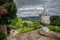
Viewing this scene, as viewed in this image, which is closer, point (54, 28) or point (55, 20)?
point (54, 28)

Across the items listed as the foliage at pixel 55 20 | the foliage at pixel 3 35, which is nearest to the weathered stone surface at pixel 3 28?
the foliage at pixel 3 35

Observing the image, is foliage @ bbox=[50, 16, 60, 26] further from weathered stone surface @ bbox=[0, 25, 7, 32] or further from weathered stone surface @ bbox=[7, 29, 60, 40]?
weathered stone surface @ bbox=[0, 25, 7, 32]

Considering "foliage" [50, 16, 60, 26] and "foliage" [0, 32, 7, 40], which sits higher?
"foliage" [50, 16, 60, 26]

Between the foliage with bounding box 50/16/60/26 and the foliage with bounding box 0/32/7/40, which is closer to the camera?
the foliage with bounding box 0/32/7/40

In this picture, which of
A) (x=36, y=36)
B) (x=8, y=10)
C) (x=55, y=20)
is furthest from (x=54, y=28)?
(x=8, y=10)

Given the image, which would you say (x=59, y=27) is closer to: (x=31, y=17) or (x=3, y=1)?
(x=31, y=17)

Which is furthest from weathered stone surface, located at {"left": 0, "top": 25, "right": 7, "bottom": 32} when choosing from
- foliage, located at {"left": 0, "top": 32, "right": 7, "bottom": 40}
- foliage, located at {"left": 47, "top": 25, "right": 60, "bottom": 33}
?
foliage, located at {"left": 47, "top": 25, "right": 60, "bottom": 33}

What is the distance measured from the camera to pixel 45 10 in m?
6.60

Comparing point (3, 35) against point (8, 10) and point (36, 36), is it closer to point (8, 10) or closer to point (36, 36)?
point (8, 10)

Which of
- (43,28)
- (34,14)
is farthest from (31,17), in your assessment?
(43,28)

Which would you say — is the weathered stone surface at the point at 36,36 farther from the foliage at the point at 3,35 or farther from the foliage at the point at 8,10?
the foliage at the point at 8,10

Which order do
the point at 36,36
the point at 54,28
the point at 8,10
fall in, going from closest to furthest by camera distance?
the point at 36,36
the point at 54,28
the point at 8,10

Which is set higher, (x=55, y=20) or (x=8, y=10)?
(x=8, y=10)

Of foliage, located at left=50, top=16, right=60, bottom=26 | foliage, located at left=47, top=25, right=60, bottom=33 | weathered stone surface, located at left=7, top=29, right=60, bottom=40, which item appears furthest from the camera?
foliage, located at left=50, top=16, right=60, bottom=26
